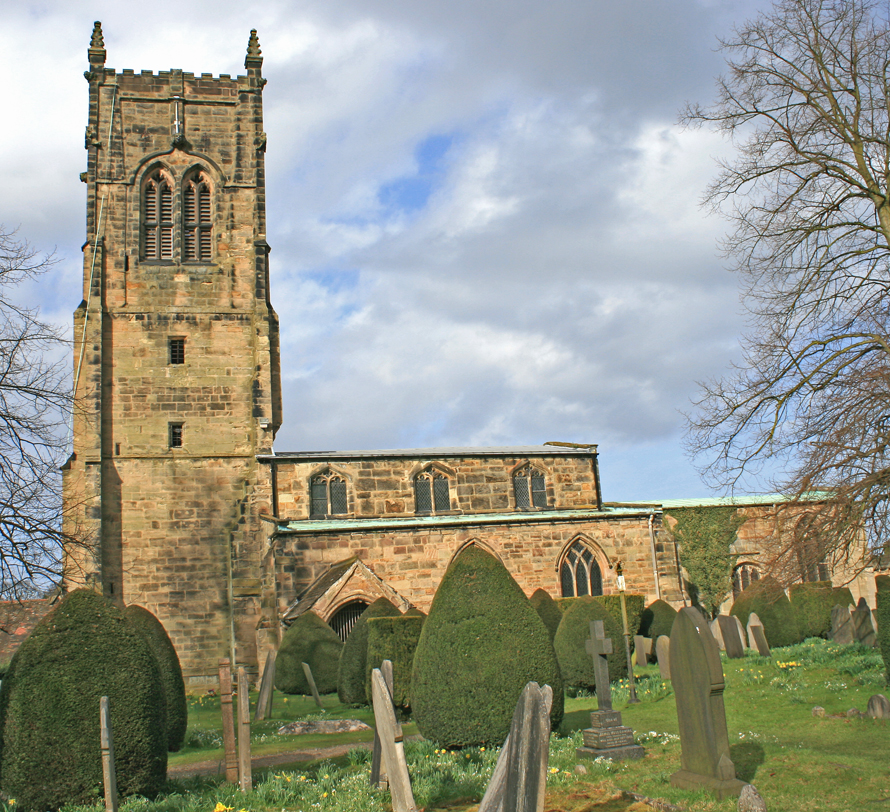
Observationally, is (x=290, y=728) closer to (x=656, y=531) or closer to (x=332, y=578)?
(x=332, y=578)

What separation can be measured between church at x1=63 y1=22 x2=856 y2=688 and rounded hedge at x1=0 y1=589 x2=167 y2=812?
14277 millimetres

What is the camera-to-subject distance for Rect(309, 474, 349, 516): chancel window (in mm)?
28031

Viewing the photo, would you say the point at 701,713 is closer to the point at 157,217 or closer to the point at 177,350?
the point at 177,350

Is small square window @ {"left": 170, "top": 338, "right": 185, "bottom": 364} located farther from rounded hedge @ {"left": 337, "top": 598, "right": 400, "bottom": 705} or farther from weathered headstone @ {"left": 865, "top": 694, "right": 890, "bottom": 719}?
weathered headstone @ {"left": 865, "top": 694, "right": 890, "bottom": 719}

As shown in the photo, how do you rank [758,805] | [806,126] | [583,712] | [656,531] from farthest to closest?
[656,531] → [583,712] → [806,126] → [758,805]

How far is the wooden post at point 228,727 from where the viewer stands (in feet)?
33.4

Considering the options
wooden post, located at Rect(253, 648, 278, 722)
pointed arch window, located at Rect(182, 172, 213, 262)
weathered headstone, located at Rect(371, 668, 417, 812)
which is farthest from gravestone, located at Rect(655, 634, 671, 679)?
pointed arch window, located at Rect(182, 172, 213, 262)

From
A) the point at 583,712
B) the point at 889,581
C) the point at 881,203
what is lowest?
the point at 583,712

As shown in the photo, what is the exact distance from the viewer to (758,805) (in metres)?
7.82

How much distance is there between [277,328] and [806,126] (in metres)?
20.1

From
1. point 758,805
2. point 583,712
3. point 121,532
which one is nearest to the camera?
point 758,805

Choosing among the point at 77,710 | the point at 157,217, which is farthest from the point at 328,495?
the point at 77,710

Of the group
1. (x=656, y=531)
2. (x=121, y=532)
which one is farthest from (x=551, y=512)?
(x=121, y=532)

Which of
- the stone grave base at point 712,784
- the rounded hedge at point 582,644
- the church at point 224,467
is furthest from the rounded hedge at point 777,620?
the stone grave base at point 712,784
